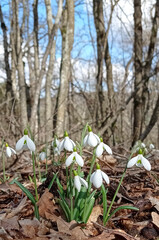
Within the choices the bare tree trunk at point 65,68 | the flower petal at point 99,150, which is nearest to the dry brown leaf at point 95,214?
the flower petal at point 99,150

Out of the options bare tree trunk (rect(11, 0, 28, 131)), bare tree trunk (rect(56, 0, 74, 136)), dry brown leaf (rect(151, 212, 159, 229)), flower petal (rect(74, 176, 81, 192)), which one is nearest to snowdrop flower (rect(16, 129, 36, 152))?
flower petal (rect(74, 176, 81, 192))

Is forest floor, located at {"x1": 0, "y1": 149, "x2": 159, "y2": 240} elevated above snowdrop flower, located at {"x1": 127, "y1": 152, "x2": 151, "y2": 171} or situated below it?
below

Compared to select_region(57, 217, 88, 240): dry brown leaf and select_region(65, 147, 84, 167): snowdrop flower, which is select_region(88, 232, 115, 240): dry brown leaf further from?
select_region(65, 147, 84, 167): snowdrop flower

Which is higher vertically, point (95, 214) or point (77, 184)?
point (77, 184)

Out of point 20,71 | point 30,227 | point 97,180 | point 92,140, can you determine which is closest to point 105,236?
point 97,180

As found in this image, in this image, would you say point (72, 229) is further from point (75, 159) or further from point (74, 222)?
point (75, 159)

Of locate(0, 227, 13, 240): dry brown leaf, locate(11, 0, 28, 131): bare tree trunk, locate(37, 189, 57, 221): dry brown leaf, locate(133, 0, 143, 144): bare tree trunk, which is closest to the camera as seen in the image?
locate(0, 227, 13, 240): dry brown leaf

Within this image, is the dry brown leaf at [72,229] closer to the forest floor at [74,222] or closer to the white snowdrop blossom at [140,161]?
the forest floor at [74,222]

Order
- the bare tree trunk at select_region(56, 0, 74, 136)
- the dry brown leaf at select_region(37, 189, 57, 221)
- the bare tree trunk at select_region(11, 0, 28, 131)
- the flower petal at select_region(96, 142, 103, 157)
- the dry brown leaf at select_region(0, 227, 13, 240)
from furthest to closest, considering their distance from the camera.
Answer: the bare tree trunk at select_region(11, 0, 28, 131), the bare tree trunk at select_region(56, 0, 74, 136), the dry brown leaf at select_region(37, 189, 57, 221), the flower petal at select_region(96, 142, 103, 157), the dry brown leaf at select_region(0, 227, 13, 240)

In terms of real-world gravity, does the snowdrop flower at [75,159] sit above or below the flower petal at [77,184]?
above
